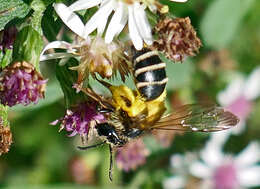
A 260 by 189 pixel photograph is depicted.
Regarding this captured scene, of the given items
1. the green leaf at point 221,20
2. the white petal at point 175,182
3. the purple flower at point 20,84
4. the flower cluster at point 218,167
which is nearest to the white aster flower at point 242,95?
the flower cluster at point 218,167

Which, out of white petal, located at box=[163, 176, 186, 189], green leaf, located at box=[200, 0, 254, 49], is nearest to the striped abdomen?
green leaf, located at box=[200, 0, 254, 49]

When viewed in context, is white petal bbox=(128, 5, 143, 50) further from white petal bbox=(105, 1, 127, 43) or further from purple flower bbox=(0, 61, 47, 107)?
purple flower bbox=(0, 61, 47, 107)

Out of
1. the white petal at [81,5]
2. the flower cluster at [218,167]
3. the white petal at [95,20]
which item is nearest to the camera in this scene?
the white petal at [81,5]

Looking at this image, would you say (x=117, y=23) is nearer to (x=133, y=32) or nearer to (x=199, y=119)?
(x=133, y=32)

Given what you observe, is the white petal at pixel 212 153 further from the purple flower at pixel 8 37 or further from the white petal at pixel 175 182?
the purple flower at pixel 8 37

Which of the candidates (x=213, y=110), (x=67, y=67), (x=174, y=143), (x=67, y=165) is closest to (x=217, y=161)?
(x=174, y=143)

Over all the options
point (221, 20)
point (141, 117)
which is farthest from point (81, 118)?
point (221, 20)

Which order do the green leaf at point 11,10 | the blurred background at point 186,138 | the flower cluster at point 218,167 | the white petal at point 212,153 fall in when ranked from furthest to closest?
the white petal at point 212,153, the flower cluster at point 218,167, the blurred background at point 186,138, the green leaf at point 11,10

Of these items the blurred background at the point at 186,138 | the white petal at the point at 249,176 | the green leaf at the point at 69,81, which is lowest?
the white petal at the point at 249,176
